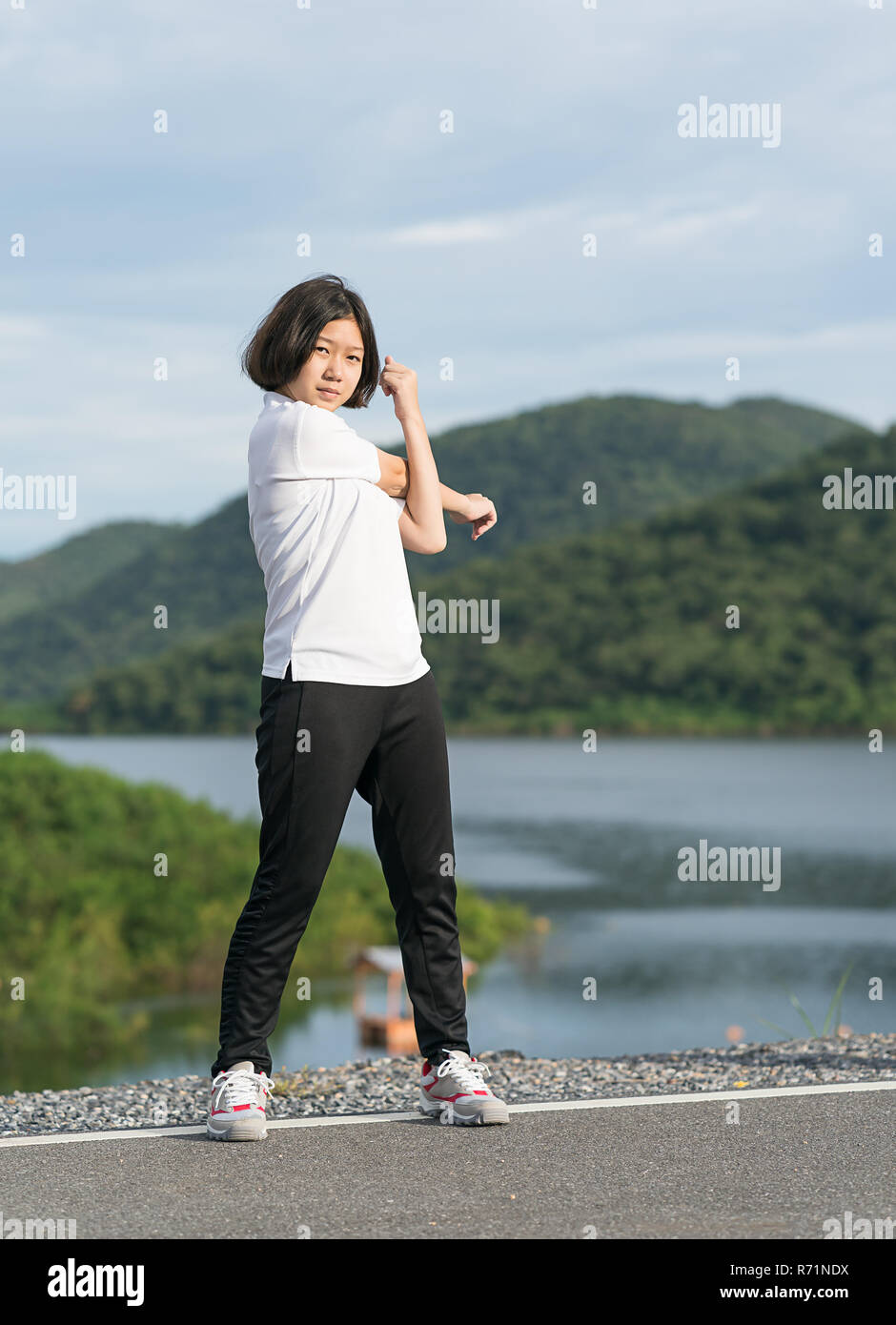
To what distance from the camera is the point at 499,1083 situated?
16.7 ft

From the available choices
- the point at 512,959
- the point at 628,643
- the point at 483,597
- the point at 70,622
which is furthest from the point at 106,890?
the point at 70,622

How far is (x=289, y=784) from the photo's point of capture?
3924mm

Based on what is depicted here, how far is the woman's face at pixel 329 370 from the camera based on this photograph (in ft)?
13.6

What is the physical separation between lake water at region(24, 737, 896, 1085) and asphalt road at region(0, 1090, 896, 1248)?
10.2 feet

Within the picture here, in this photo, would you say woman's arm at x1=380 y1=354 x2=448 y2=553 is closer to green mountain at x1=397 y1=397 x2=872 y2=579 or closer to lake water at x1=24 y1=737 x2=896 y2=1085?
lake water at x1=24 y1=737 x2=896 y2=1085

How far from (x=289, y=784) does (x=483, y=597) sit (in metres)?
121

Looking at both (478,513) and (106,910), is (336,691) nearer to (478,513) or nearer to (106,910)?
(478,513)

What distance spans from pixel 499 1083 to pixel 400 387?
2323 millimetres

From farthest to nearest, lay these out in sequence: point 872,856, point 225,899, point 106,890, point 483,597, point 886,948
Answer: point 483,597 < point 872,856 < point 886,948 < point 225,899 < point 106,890

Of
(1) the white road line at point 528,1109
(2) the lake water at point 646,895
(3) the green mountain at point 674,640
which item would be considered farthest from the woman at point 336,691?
(3) the green mountain at point 674,640

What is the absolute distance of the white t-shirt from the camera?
3955mm

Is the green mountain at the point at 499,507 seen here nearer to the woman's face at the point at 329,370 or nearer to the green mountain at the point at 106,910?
the green mountain at the point at 106,910

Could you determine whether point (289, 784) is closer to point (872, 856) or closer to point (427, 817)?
point (427, 817)

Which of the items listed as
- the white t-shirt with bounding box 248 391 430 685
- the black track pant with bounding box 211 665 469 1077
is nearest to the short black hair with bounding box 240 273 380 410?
the white t-shirt with bounding box 248 391 430 685
